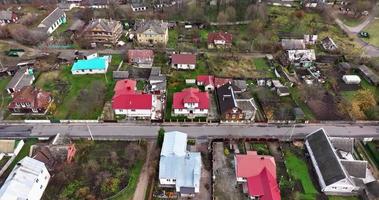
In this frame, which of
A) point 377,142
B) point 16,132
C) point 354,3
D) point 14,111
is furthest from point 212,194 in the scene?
point 354,3

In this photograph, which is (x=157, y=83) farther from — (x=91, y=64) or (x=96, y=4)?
(x=96, y=4)

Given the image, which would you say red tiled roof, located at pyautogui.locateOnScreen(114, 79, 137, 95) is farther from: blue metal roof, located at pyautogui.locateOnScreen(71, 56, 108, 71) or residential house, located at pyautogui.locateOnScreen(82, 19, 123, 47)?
residential house, located at pyautogui.locateOnScreen(82, 19, 123, 47)

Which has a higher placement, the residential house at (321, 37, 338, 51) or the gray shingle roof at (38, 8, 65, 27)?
the gray shingle roof at (38, 8, 65, 27)

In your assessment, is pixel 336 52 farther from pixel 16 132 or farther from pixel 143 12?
pixel 16 132

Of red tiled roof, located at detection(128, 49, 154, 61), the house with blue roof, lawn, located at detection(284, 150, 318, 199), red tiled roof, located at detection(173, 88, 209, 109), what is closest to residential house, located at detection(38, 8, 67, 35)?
the house with blue roof

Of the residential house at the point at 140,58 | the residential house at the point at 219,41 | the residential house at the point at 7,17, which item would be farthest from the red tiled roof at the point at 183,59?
the residential house at the point at 7,17

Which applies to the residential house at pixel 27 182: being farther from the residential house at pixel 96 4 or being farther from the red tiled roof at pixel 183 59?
the residential house at pixel 96 4
